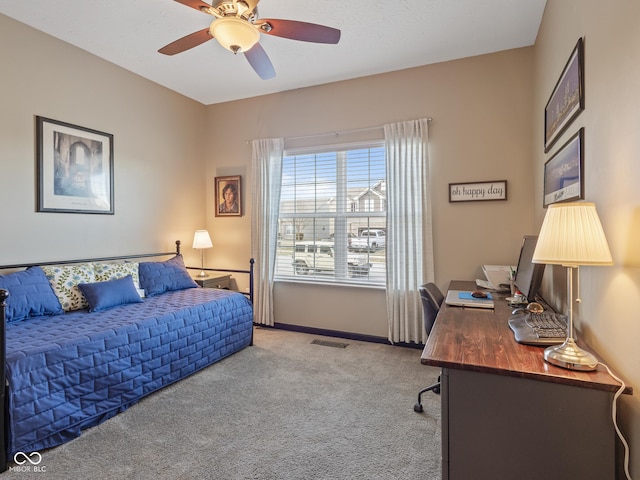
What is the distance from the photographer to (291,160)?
4.04 m

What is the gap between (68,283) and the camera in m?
2.78

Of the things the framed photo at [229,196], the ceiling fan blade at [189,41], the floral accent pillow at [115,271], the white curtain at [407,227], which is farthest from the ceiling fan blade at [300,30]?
the floral accent pillow at [115,271]

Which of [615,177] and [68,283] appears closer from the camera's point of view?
[615,177]

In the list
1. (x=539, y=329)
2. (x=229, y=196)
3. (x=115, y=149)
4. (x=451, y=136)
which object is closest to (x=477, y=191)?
(x=451, y=136)

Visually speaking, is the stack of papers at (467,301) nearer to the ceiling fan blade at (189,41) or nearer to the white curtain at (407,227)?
the white curtain at (407,227)

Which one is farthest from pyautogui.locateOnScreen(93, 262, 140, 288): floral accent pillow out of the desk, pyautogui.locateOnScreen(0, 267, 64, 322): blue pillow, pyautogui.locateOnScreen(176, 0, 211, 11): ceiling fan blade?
the desk

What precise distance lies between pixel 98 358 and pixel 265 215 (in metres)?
2.29

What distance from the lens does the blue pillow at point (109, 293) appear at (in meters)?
2.74

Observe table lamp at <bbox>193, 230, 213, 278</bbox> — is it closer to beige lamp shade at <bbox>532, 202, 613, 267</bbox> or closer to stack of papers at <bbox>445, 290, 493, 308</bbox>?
stack of papers at <bbox>445, 290, 493, 308</bbox>

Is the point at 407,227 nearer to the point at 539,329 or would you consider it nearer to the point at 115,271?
the point at 539,329

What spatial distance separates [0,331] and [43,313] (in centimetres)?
92

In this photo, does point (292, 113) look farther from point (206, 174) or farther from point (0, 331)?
point (0, 331)

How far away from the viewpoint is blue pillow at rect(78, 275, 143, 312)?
108 inches

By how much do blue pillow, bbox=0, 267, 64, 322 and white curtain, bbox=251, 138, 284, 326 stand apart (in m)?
1.94
